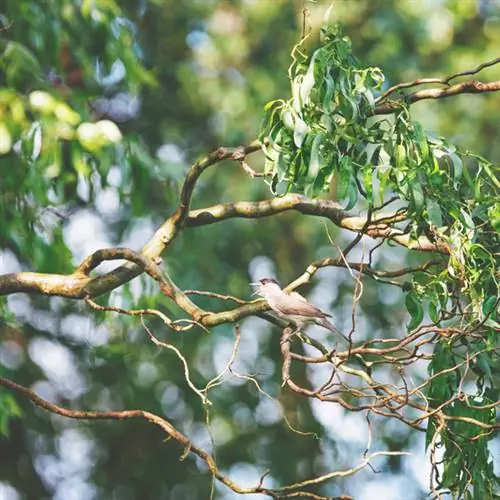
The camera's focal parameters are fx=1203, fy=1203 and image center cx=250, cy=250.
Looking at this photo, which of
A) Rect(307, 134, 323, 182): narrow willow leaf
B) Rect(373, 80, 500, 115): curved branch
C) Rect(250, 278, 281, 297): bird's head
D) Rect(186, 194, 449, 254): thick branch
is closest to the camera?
Rect(307, 134, 323, 182): narrow willow leaf

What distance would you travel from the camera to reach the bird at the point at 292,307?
453 cm

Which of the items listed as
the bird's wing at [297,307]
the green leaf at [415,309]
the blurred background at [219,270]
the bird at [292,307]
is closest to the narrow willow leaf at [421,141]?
the green leaf at [415,309]

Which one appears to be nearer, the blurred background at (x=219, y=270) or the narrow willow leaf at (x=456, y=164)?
the narrow willow leaf at (x=456, y=164)

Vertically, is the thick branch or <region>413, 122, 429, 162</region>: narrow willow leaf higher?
the thick branch

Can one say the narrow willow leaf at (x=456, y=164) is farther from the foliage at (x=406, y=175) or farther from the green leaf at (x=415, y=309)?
the green leaf at (x=415, y=309)

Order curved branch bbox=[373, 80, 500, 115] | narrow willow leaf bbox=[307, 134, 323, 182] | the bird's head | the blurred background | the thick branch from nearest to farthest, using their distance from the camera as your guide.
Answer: narrow willow leaf bbox=[307, 134, 323, 182] → curved branch bbox=[373, 80, 500, 115] → the thick branch → the bird's head → the blurred background

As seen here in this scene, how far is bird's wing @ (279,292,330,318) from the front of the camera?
4.60 meters

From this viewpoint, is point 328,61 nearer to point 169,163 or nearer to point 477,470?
point 477,470

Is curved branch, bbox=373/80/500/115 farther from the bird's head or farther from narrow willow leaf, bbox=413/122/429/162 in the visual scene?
the bird's head

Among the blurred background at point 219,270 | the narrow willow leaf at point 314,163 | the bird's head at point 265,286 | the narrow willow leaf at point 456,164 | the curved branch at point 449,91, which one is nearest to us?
the narrow willow leaf at point 314,163

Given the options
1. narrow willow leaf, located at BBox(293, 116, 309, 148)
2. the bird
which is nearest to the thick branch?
the bird

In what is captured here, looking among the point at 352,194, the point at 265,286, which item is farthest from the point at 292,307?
the point at 352,194

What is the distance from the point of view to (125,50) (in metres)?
6.45

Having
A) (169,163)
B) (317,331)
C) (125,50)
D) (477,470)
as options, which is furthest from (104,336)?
(477,470)
